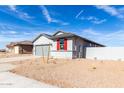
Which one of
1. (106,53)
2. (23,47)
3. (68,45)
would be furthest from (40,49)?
(106,53)

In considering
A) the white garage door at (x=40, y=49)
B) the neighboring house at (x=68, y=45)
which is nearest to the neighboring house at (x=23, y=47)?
the white garage door at (x=40, y=49)

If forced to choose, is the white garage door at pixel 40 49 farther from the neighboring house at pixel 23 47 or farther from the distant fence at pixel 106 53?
the neighboring house at pixel 23 47

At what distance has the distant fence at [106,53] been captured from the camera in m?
17.1

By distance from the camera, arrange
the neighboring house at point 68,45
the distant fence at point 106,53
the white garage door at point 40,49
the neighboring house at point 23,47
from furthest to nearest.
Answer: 1. the neighboring house at point 23,47
2. the white garage door at point 40,49
3. the neighboring house at point 68,45
4. the distant fence at point 106,53

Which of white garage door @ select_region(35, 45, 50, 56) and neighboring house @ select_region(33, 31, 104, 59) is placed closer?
neighboring house @ select_region(33, 31, 104, 59)

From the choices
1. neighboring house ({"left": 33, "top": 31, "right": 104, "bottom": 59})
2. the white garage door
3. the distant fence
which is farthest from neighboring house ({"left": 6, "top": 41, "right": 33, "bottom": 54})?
the distant fence

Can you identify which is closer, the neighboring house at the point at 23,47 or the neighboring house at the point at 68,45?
the neighboring house at the point at 68,45

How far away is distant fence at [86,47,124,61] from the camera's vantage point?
17.1 metres

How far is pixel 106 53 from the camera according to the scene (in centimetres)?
1816

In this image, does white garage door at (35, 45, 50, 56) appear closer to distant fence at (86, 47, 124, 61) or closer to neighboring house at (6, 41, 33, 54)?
distant fence at (86, 47, 124, 61)
